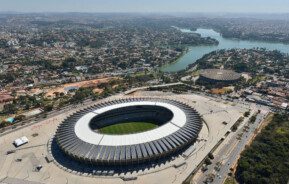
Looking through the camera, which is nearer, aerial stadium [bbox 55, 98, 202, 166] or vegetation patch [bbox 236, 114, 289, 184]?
vegetation patch [bbox 236, 114, 289, 184]

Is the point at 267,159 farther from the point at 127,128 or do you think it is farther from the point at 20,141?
the point at 20,141

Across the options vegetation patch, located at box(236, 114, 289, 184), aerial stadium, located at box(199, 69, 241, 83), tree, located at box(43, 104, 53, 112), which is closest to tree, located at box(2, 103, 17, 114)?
tree, located at box(43, 104, 53, 112)

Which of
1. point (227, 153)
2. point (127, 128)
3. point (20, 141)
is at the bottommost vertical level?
point (20, 141)

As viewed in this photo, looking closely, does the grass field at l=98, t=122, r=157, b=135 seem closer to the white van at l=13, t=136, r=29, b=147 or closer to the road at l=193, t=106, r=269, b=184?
the white van at l=13, t=136, r=29, b=147

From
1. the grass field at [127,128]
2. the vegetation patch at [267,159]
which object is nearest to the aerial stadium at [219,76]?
the vegetation patch at [267,159]

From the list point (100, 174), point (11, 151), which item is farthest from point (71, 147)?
point (11, 151)

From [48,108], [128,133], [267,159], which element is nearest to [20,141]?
[48,108]

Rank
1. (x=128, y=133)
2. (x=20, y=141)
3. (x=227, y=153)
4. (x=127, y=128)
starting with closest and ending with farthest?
(x=227, y=153) → (x=128, y=133) → (x=20, y=141) → (x=127, y=128)

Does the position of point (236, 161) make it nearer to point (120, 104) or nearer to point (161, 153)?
point (161, 153)
